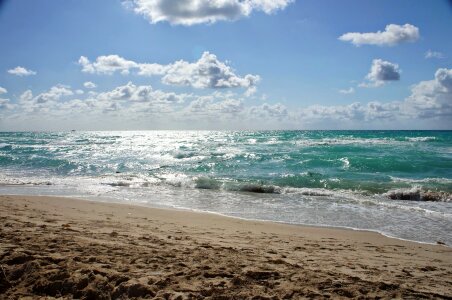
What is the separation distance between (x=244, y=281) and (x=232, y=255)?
43.6 inches

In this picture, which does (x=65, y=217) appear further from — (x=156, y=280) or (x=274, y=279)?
(x=274, y=279)

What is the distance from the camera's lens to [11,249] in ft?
15.5

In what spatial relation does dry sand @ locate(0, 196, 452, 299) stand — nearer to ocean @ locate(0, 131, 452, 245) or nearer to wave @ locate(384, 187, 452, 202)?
ocean @ locate(0, 131, 452, 245)

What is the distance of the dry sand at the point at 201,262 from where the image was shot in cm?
386

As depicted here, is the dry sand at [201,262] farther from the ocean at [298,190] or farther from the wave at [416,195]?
the wave at [416,195]

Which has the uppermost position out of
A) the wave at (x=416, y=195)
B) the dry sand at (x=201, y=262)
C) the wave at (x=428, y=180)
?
the dry sand at (x=201, y=262)

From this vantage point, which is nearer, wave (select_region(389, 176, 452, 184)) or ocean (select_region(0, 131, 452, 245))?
ocean (select_region(0, 131, 452, 245))

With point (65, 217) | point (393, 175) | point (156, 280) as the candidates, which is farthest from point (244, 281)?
point (393, 175)

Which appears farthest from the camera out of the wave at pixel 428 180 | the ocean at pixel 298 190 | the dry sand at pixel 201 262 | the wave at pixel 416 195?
the wave at pixel 428 180

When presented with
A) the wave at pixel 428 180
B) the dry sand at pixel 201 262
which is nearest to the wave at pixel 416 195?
the wave at pixel 428 180

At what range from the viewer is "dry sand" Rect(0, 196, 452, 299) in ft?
12.7

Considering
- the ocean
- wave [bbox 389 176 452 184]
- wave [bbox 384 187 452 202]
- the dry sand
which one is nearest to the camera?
the dry sand

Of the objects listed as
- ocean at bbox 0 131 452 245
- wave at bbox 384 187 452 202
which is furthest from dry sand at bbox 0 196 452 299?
wave at bbox 384 187 452 202

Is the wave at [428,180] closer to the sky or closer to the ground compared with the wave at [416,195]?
closer to the sky
